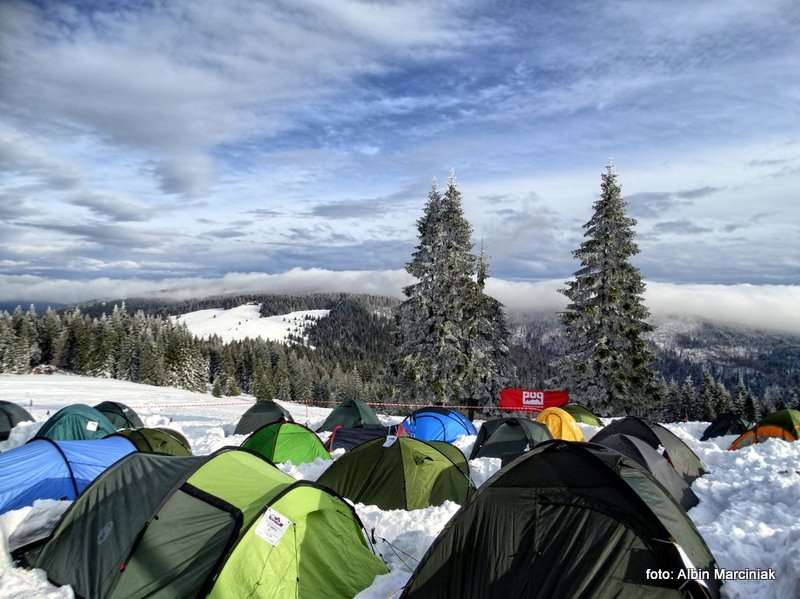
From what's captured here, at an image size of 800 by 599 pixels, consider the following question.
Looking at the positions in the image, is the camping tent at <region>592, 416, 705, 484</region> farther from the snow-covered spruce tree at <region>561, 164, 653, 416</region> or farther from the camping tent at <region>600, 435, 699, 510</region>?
the snow-covered spruce tree at <region>561, 164, 653, 416</region>

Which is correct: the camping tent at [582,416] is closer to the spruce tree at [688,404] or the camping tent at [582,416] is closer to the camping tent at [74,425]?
the camping tent at [74,425]

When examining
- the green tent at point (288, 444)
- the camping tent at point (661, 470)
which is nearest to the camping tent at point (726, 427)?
the camping tent at point (661, 470)

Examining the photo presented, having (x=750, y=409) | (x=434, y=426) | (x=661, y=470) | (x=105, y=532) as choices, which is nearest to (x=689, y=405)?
(x=750, y=409)

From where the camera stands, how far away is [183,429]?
949 inches

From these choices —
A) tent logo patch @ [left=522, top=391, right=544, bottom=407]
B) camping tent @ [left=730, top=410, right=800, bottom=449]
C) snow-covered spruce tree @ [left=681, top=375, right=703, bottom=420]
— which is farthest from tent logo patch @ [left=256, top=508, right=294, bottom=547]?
snow-covered spruce tree @ [left=681, top=375, right=703, bottom=420]

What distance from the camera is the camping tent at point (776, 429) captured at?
15.6m

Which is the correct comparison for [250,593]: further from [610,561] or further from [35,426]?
[35,426]

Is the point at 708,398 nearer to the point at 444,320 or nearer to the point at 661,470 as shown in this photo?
the point at 444,320

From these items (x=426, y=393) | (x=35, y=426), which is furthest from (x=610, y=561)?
(x=426, y=393)

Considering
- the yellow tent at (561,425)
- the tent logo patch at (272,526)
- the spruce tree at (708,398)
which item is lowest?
the spruce tree at (708,398)

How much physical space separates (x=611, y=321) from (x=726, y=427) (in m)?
7.81

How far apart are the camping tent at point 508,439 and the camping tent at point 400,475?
3195 millimetres

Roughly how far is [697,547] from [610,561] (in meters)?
1.37

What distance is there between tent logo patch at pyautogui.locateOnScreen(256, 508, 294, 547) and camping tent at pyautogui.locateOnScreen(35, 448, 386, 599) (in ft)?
0.04
